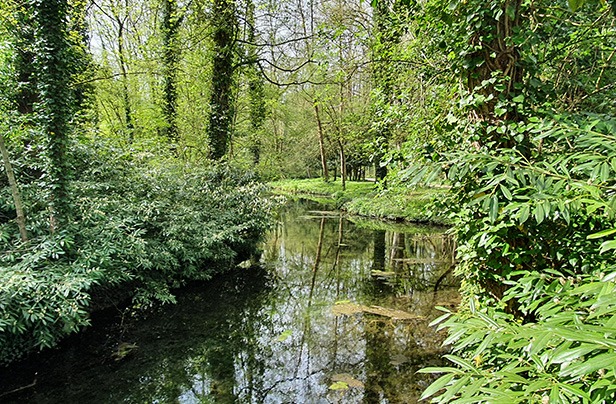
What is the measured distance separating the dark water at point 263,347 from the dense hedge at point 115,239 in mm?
453

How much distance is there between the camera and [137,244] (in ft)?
16.6

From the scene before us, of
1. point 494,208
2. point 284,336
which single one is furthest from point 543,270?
point 284,336

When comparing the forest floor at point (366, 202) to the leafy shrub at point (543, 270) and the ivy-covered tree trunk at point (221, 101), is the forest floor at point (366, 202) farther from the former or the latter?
the leafy shrub at point (543, 270)

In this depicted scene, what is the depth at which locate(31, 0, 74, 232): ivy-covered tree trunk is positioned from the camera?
14.9ft

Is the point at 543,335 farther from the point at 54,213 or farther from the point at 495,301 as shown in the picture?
the point at 54,213

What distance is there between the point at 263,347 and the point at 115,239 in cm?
282

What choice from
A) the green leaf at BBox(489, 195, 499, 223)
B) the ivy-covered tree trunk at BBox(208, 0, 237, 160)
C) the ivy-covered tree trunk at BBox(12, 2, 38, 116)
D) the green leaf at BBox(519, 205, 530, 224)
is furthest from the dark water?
the ivy-covered tree trunk at BBox(208, 0, 237, 160)

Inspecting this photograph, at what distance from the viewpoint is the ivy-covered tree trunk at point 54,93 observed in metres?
4.53

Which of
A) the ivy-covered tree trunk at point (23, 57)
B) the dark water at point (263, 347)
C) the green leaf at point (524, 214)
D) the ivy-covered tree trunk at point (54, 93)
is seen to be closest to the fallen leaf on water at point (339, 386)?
the dark water at point (263, 347)

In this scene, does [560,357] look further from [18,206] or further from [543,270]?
[18,206]

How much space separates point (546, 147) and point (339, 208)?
53.7ft

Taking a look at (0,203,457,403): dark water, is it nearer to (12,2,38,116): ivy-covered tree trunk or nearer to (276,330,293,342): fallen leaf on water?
(276,330,293,342): fallen leaf on water

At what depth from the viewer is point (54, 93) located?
183 inches

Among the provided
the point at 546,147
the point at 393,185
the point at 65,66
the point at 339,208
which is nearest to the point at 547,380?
the point at 546,147
